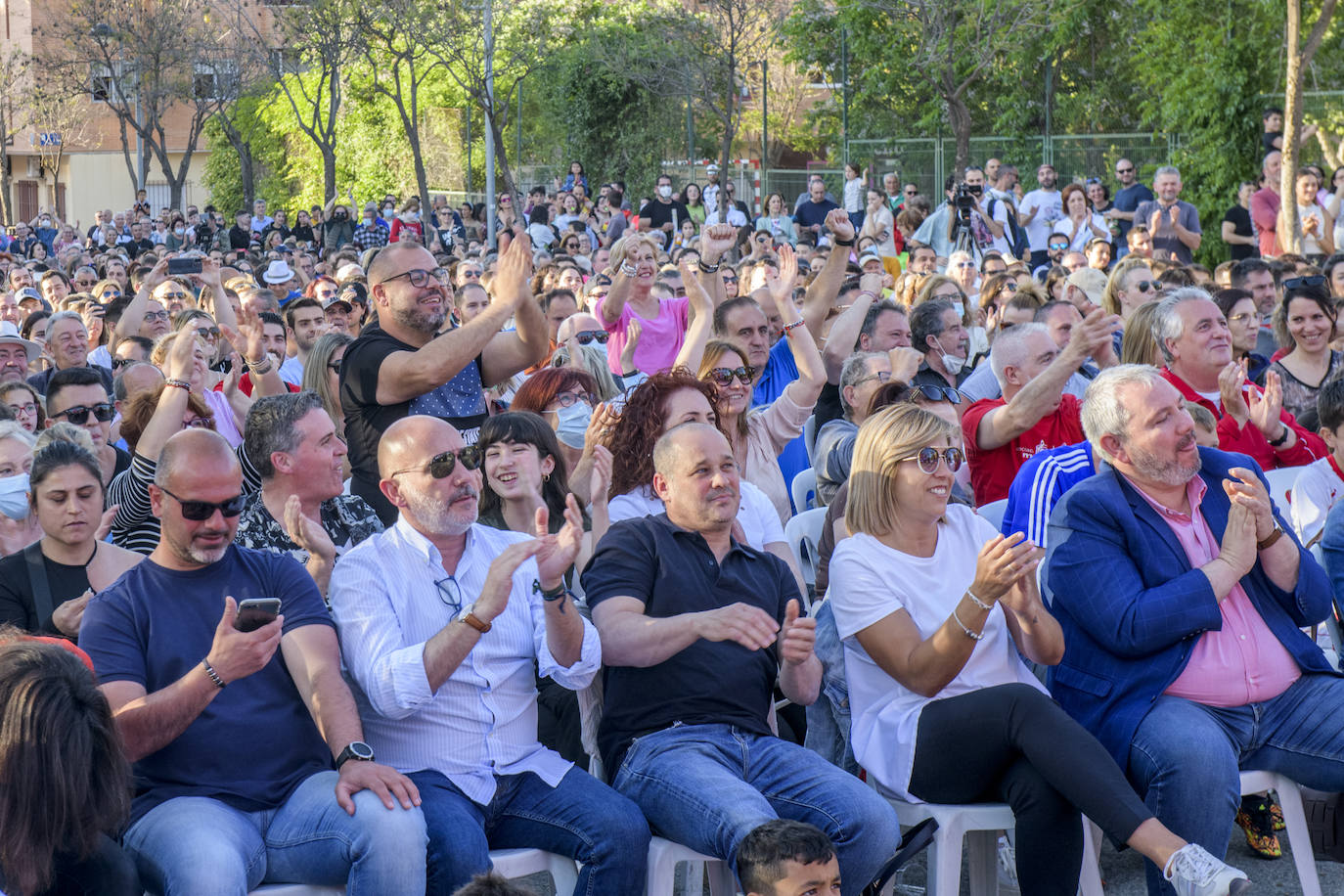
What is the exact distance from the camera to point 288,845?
3480 millimetres

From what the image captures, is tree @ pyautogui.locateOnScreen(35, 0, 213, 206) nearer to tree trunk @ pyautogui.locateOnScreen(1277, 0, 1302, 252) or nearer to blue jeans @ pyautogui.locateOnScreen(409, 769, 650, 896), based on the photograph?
tree trunk @ pyautogui.locateOnScreen(1277, 0, 1302, 252)

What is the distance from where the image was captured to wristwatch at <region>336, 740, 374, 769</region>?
11.8 ft

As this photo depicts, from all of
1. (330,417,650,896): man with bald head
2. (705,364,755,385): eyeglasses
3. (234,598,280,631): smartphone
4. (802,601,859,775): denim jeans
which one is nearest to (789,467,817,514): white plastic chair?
(705,364,755,385): eyeglasses

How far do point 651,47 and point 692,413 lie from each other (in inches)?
1094

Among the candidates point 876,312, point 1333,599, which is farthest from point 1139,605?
point 876,312

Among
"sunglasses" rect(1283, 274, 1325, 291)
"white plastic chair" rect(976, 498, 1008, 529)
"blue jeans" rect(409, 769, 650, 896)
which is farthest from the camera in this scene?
"sunglasses" rect(1283, 274, 1325, 291)

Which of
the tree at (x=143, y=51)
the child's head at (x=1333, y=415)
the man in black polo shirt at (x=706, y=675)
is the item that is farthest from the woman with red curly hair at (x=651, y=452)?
the tree at (x=143, y=51)

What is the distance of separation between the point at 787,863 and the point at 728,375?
92.7 inches

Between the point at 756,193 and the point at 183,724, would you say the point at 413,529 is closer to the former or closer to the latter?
the point at 183,724

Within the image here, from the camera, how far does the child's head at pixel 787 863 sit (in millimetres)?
3365

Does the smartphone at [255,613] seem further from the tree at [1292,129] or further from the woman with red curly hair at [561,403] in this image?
the tree at [1292,129]

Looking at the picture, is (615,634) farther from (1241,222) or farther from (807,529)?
(1241,222)

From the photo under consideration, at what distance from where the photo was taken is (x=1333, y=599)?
14.5ft

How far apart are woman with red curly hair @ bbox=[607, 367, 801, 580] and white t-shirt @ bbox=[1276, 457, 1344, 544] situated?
1811 mm
